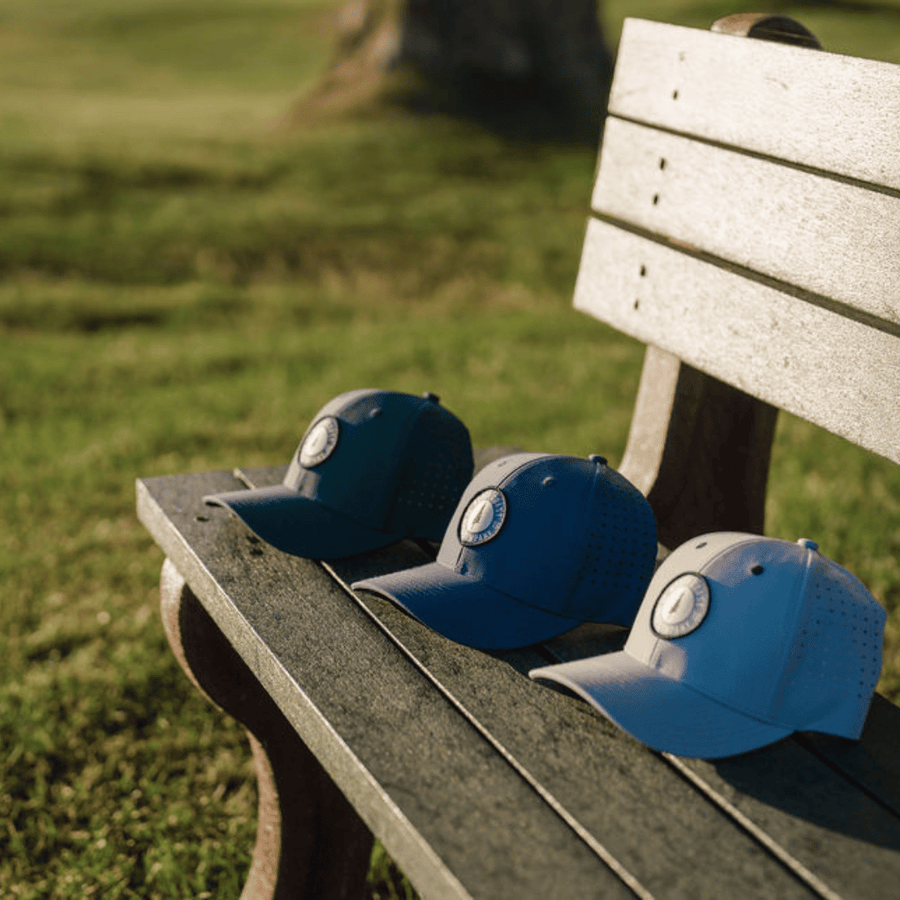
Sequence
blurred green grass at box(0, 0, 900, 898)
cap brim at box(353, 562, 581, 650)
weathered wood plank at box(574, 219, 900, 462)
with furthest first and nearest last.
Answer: blurred green grass at box(0, 0, 900, 898) → weathered wood plank at box(574, 219, 900, 462) → cap brim at box(353, 562, 581, 650)

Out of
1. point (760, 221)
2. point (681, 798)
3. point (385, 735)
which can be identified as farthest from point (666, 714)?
point (760, 221)

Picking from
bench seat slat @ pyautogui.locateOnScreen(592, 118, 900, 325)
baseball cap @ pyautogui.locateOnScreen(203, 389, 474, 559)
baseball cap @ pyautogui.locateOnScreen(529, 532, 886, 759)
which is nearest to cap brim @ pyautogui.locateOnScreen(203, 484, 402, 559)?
baseball cap @ pyautogui.locateOnScreen(203, 389, 474, 559)

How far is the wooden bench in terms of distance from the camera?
1.25 metres

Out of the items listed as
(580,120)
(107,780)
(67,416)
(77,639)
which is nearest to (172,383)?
(67,416)

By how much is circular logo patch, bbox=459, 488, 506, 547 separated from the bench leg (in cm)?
58

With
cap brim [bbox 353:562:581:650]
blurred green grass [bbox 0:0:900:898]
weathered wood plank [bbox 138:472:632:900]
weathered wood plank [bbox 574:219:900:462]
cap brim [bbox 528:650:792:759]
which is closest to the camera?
Answer: weathered wood plank [bbox 138:472:632:900]

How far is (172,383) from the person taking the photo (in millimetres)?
5809

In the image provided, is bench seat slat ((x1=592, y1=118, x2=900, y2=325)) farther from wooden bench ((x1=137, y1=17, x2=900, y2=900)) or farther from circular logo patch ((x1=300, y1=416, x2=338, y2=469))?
circular logo patch ((x1=300, y1=416, x2=338, y2=469))

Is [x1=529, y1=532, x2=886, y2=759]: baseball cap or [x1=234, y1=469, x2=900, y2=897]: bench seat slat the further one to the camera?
[x1=529, y1=532, x2=886, y2=759]: baseball cap

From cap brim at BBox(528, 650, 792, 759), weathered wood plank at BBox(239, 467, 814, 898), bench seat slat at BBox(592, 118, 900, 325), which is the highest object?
bench seat slat at BBox(592, 118, 900, 325)

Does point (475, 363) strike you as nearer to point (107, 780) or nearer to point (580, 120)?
point (107, 780)

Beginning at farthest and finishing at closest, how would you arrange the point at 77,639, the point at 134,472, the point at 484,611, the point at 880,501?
the point at 134,472 < the point at 880,501 < the point at 77,639 < the point at 484,611

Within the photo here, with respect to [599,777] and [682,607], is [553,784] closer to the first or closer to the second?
[599,777]

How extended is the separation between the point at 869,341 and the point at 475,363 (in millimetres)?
4155
